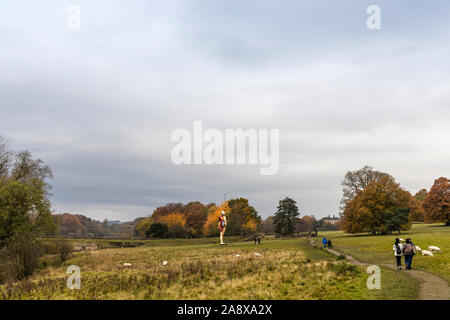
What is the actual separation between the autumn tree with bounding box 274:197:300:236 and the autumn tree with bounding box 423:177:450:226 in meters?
33.1

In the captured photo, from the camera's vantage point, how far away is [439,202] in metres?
81.6

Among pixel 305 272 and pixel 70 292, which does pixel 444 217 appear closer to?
pixel 305 272

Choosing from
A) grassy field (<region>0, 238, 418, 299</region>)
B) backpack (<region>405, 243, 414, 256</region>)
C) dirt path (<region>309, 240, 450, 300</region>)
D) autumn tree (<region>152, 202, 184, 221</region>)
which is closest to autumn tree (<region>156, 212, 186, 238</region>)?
autumn tree (<region>152, 202, 184, 221</region>)

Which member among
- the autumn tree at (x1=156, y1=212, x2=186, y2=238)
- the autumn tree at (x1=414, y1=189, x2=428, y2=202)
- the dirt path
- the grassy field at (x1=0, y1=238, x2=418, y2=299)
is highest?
the autumn tree at (x1=414, y1=189, x2=428, y2=202)

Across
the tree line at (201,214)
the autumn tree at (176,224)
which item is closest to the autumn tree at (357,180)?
the tree line at (201,214)

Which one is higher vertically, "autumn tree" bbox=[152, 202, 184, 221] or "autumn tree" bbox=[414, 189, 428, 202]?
"autumn tree" bbox=[414, 189, 428, 202]

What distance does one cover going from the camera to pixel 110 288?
67.7 feet

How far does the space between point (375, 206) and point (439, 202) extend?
2464cm

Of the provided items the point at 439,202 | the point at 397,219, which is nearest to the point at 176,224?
the point at 397,219

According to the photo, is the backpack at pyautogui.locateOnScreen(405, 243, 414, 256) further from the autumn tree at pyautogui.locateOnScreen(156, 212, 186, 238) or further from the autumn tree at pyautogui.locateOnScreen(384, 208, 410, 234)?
the autumn tree at pyautogui.locateOnScreen(156, 212, 186, 238)

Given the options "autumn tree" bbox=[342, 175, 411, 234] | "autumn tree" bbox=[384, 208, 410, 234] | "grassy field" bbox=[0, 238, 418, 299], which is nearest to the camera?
"grassy field" bbox=[0, 238, 418, 299]

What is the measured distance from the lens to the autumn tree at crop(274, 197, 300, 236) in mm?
89938

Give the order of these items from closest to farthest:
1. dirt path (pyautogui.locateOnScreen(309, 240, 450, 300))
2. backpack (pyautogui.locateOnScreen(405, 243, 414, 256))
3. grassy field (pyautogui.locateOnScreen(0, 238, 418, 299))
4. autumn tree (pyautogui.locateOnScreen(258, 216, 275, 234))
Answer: dirt path (pyautogui.locateOnScreen(309, 240, 450, 300)) < grassy field (pyautogui.locateOnScreen(0, 238, 418, 299)) < backpack (pyautogui.locateOnScreen(405, 243, 414, 256)) < autumn tree (pyautogui.locateOnScreen(258, 216, 275, 234))
